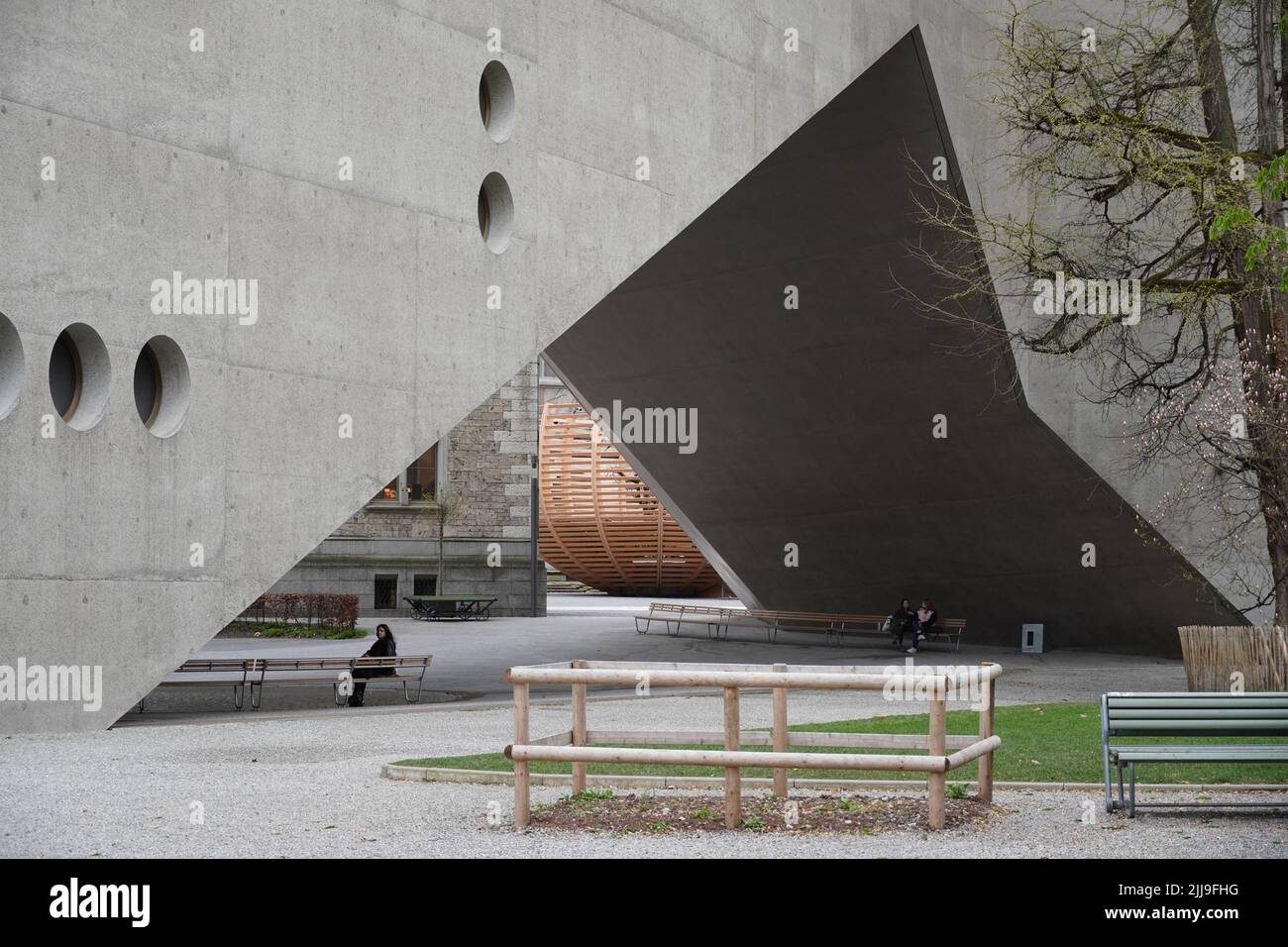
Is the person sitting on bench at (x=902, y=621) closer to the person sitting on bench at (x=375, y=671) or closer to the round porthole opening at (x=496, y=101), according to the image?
the person sitting on bench at (x=375, y=671)

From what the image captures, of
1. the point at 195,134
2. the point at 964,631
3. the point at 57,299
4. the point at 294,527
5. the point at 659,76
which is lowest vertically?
the point at 964,631

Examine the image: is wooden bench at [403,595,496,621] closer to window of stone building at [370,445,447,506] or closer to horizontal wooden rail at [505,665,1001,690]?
window of stone building at [370,445,447,506]

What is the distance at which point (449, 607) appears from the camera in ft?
128

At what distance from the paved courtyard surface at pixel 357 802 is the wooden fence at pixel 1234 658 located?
13.5ft

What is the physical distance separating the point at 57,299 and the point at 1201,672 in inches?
531

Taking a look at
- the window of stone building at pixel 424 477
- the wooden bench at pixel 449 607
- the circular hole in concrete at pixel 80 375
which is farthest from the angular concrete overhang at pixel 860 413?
the window of stone building at pixel 424 477

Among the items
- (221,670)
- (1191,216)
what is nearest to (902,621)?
(1191,216)

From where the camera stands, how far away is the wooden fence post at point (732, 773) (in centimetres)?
830

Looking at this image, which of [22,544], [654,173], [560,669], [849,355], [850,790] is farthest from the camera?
[849,355]

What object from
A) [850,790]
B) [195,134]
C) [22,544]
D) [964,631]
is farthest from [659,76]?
[964,631]

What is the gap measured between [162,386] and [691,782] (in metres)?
6.45

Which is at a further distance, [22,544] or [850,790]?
[22,544]

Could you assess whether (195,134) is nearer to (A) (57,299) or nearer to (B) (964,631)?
(A) (57,299)
